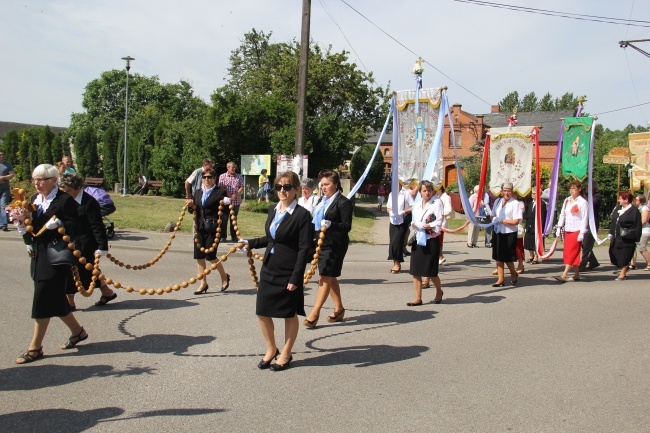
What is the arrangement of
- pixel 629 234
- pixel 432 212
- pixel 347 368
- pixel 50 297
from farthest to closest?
pixel 629 234 → pixel 432 212 → pixel 347 368 → pixel 50 297

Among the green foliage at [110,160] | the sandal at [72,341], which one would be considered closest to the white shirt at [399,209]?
the sandal at [72,341]

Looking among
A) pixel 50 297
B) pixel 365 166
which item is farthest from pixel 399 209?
pixel 365 166

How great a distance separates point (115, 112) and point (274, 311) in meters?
65.6

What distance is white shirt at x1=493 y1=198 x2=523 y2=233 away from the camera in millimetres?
10578

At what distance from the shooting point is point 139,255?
41.3 ft

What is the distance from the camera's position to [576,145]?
12.9 metres

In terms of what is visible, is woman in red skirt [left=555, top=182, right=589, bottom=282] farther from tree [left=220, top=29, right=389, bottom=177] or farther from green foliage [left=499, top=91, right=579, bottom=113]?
green foliage [left=499, top=91, right=579, bottom=113]

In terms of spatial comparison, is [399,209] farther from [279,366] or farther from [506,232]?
[279,366]

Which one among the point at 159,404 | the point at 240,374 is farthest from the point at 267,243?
the point at 159,404

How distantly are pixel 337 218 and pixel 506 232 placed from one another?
4.28m

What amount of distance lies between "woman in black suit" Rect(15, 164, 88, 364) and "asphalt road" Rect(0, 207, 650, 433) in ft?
1.07

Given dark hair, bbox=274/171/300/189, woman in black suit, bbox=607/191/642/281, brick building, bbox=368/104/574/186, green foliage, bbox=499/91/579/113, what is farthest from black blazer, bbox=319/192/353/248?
green foliage, bbox=499/91/579/113

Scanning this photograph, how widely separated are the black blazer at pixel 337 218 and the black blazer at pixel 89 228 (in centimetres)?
279

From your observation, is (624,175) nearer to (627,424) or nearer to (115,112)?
(627,424)
